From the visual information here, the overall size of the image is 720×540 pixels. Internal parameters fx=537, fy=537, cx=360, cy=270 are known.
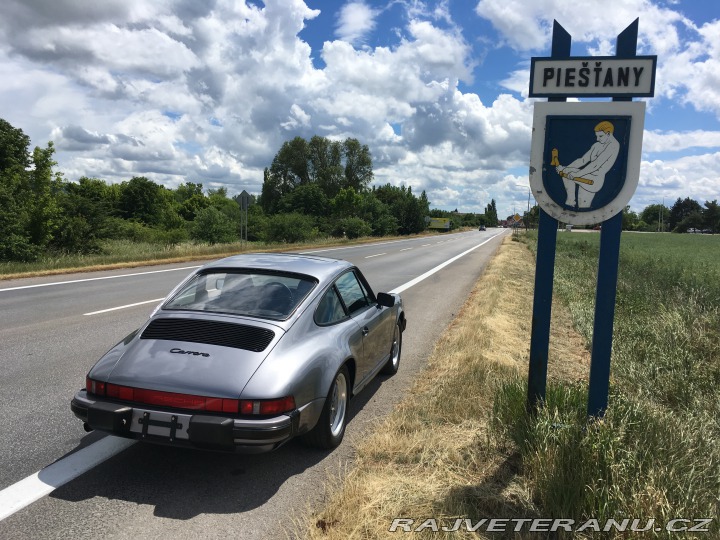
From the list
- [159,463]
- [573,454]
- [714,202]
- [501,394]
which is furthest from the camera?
[714,202]

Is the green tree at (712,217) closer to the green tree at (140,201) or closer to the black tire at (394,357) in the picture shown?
the green tree at (140,201)

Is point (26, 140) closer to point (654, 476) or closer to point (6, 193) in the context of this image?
point (6, 193)

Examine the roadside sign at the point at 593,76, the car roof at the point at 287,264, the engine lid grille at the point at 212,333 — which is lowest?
the engine lid grille at the point at 212,333

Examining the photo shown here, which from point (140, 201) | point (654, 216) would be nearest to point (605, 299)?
point (140, 201)

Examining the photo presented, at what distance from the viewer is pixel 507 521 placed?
2.93m

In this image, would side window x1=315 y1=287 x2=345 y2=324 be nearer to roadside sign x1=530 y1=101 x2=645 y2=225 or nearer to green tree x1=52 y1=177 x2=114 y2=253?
roadside sign x1=530 y1=101 x2=645 y2=225

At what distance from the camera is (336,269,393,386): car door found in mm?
4770

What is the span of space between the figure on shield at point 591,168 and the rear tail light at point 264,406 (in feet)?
7.60

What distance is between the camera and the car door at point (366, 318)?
188 inches

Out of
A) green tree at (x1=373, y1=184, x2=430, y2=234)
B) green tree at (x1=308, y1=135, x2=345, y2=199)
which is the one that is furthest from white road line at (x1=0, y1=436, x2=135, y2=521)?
green tree at (x1=373, y1=184, x2=430, y2=234)

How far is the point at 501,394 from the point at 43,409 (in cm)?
392

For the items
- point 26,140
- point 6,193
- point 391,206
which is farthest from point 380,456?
point 391,206

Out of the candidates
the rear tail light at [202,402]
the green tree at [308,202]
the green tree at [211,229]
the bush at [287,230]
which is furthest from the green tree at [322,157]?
the rear tail light at [202,402]

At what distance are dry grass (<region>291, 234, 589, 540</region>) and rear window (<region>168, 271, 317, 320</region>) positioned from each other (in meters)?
1.24
